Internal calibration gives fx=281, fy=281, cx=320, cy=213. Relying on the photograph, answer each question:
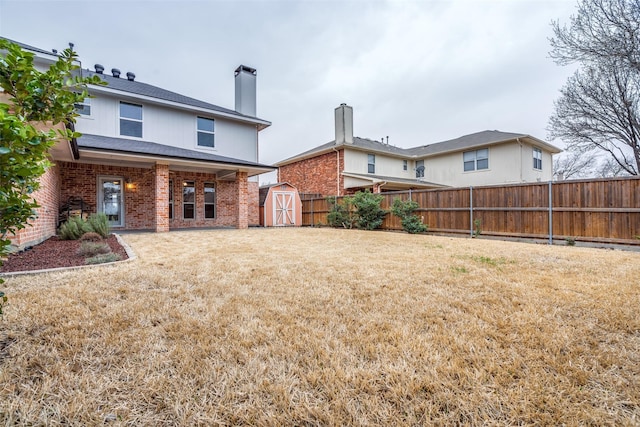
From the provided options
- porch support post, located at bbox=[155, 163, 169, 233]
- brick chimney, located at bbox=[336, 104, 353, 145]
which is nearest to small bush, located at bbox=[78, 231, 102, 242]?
porch support post, located at bbox=[155, 163, 169, 233]

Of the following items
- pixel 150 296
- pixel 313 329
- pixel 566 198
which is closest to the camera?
pixel 313 329

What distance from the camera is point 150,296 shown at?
9.70 feet

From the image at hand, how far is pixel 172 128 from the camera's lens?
1220 centimetres

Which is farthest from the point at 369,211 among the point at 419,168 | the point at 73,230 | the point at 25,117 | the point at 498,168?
the point at 25,117

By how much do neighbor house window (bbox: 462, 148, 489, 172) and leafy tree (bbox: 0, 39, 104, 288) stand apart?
19.3 metres

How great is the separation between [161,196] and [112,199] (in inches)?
118

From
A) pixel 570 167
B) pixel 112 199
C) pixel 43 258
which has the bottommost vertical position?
pixel 43 258

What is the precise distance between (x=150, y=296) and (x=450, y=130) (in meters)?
26.0

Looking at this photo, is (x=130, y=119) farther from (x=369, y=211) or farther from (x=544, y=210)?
(x=544, y=210)

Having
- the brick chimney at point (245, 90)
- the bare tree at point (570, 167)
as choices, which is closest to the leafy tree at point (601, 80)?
the bare tree at point (570, 167)

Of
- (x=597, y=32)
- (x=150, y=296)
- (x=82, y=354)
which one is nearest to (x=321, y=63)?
(x=597, y=32)

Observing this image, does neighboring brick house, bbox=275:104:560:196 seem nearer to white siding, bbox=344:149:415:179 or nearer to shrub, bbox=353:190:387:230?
white siding, bbox=344:149:415:179

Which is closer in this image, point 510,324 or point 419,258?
point 510,324

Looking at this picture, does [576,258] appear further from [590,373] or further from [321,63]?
[321,63]
